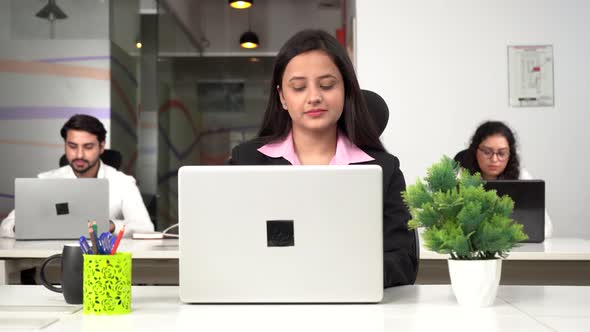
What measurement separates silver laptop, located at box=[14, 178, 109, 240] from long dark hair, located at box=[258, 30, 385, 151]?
1366 millimetres

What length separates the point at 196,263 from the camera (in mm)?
1442

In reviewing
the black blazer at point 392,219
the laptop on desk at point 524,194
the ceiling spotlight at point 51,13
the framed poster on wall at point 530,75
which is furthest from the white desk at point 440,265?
the ceiling spotlight at point 51,13

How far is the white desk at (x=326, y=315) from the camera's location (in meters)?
1.28

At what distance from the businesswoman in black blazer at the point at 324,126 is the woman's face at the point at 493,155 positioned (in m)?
2.44

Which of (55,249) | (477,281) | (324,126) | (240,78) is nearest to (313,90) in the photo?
(324,126)

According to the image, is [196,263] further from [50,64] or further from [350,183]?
[50,64]

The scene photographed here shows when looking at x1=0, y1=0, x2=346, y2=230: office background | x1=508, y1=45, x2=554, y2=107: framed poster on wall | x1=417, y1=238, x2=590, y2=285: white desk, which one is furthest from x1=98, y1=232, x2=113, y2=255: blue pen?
x1=0, y1=0, x2=346, y2=230: office background

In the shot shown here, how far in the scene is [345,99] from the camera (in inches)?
81.0

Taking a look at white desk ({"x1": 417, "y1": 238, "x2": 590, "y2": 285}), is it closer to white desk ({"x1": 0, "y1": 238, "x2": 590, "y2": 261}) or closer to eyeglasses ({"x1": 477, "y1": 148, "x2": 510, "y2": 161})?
white desk ({"x1": 0, "y1": 238, "x2": 590, "y2": 261})

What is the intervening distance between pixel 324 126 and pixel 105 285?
76 cm

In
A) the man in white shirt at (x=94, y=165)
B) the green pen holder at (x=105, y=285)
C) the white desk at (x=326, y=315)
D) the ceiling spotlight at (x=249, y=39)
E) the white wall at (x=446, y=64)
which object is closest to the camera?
the white desk at (x=326, y=315)

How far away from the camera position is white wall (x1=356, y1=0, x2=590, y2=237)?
196 inches

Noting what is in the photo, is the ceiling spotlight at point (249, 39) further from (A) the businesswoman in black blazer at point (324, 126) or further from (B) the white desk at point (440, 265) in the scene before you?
(A) the businesswoman in black blazer at point (324, 126)

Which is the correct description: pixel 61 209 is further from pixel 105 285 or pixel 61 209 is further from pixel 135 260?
pixel 105 285
